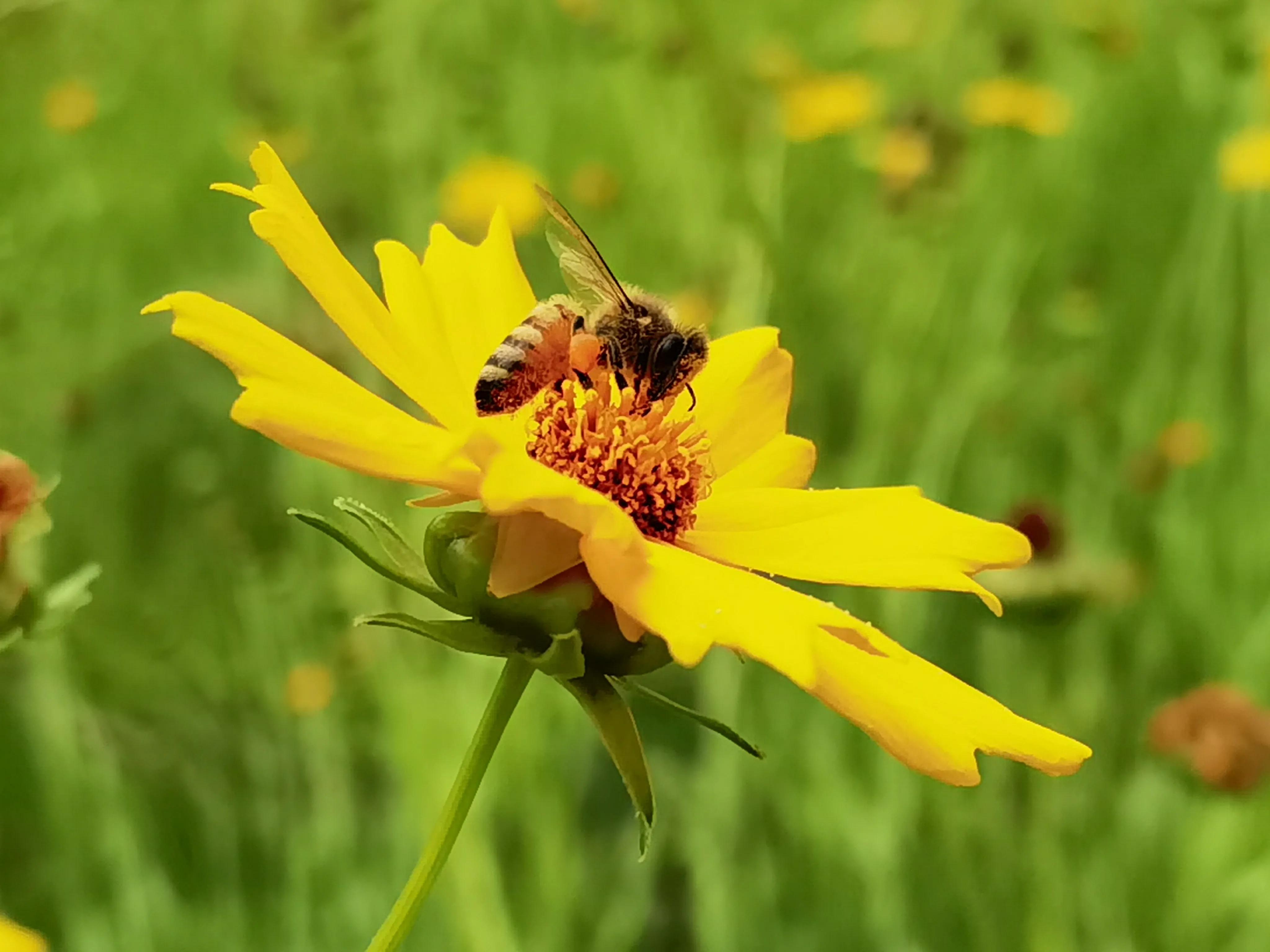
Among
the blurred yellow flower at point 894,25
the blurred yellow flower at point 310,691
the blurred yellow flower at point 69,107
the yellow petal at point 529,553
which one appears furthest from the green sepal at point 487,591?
the blurred yellow flower at point 894,25

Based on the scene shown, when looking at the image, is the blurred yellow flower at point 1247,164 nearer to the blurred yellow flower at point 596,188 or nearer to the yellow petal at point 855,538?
the blurred yellow flower at point 596,188

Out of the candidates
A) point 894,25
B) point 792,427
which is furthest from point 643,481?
point 894,25

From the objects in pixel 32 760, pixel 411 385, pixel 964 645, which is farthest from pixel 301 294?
pixel 411 385

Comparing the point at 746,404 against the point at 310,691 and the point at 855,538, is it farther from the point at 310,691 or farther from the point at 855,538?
the point at 310,691

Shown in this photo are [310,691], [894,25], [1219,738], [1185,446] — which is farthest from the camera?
[894,25]

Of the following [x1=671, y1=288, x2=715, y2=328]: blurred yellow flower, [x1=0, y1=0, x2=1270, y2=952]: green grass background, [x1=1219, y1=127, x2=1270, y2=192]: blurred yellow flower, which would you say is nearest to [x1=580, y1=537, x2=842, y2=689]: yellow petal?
[x1=0, y1=0, x2=1270, y2=952]: green grass background
